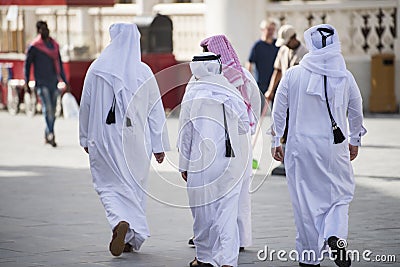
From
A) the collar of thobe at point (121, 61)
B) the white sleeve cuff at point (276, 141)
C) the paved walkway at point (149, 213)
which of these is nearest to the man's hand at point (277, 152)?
the white sleeve cuff at point (276, 141)

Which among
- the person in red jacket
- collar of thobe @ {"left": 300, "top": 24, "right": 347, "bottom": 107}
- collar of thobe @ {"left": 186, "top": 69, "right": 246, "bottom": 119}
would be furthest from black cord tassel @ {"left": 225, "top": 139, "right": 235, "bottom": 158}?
the person in red jacket

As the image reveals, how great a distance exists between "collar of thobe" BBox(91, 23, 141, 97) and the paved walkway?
56.1 inches

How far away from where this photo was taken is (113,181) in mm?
9906

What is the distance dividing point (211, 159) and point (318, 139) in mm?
872

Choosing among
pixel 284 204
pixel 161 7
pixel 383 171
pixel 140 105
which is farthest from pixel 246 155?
pixel 161 7

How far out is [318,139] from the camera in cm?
912

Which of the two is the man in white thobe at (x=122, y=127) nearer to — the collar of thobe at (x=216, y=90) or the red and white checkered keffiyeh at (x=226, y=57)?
the red and white checkered keffiyeh at (x=226, y=57)

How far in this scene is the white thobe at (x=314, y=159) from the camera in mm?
9055

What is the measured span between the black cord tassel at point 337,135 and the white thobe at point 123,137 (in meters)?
1.54

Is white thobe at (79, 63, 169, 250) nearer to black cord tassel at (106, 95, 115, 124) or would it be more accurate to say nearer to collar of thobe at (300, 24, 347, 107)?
black cord tassel at (106, 95, 115, 124)

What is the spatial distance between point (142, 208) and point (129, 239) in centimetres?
33

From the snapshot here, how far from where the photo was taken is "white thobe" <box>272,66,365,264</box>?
29.7ft

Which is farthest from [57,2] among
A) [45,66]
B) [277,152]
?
[277,152]

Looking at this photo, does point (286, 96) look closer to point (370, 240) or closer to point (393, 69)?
point (370, 240)
